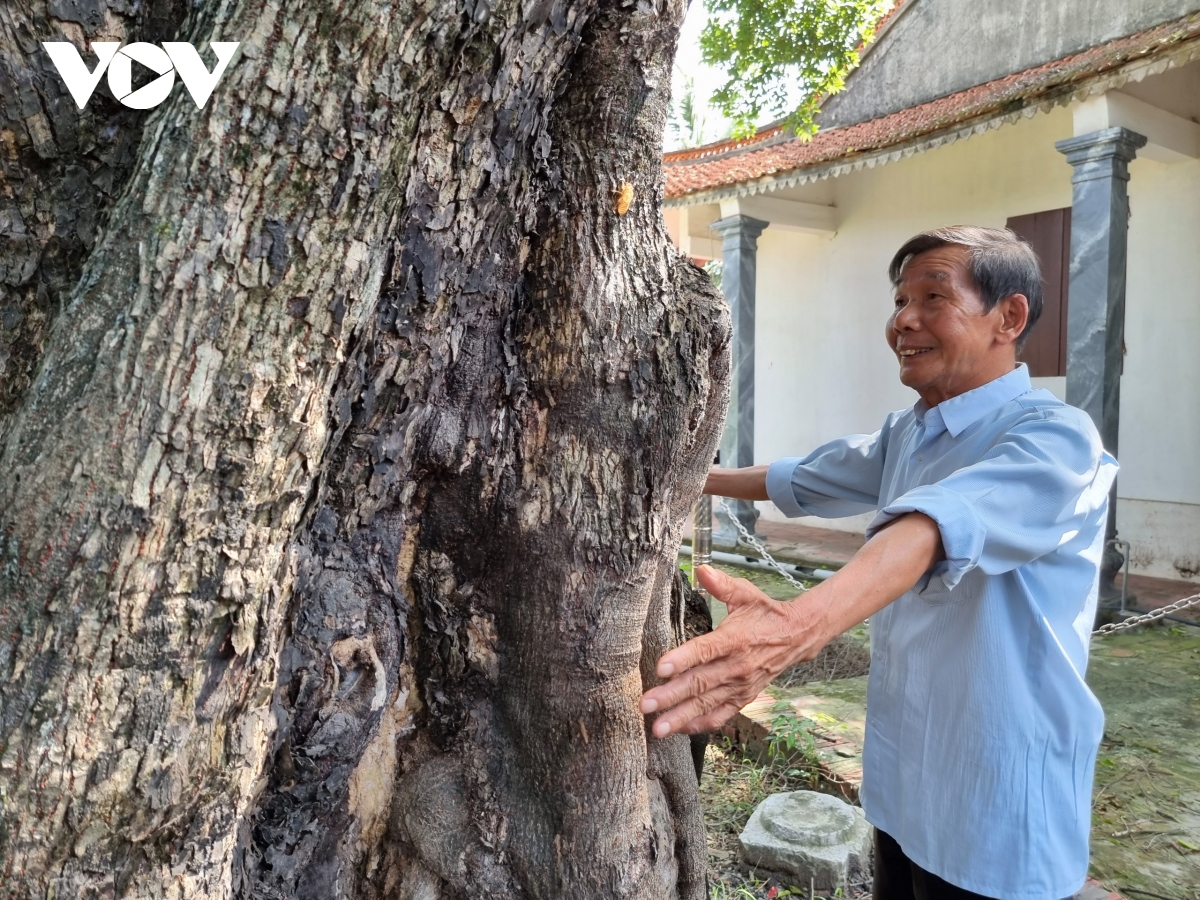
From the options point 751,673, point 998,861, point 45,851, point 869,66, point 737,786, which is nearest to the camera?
point 45,851

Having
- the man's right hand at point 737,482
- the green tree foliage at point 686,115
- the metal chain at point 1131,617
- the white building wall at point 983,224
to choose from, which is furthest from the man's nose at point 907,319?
the green tree foliage at point 686,115

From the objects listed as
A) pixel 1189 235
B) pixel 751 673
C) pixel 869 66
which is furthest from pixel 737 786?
pixel 869 66

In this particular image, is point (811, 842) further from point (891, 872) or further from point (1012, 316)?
point (1012, 316)

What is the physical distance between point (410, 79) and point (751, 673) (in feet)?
3.14

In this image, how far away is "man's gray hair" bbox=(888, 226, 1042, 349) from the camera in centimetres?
192

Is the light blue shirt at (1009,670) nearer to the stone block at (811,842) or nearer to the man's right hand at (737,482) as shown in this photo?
the man's right hand at (737,482)

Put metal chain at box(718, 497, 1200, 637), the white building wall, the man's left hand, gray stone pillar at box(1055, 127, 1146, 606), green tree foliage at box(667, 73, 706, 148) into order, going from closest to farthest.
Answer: the man's left hand → metal chain at box(718, 497, 1200, 637) → gray stone pillar at box(1055, 127, 1146, 606) → the white building wall → green tree foliage at box(667, 73, 706, 148)

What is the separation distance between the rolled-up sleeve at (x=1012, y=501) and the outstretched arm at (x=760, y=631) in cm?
4

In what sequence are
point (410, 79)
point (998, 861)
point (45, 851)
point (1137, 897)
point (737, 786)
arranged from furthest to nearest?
point (737, 786), point (1137, 897), point (998, 861), point (410, 79), point (45, 851)

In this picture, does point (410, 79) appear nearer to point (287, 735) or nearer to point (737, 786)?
point (287, 735)

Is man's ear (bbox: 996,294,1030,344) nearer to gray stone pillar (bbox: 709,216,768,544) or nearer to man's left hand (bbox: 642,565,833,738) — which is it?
man's left hand (bbox: 642,565,833,738)

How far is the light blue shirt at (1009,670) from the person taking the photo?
1.55m

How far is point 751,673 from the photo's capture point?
1341 millimetres

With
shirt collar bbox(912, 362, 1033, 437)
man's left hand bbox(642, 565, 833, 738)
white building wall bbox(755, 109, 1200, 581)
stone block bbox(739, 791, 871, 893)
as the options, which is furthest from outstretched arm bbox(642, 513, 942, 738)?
white building wall bbox(755, 109, 1200, 581)
